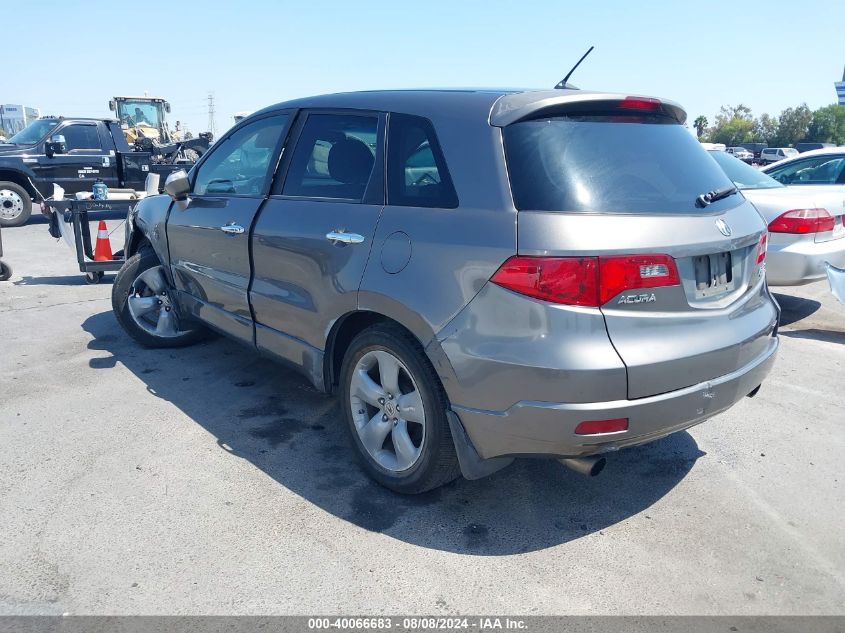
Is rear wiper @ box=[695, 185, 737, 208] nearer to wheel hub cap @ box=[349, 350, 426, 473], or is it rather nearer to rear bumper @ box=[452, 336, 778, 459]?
rear bumper @ box=[452, 336, 778, 459]

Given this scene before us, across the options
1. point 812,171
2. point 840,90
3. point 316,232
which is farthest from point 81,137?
point 840,90

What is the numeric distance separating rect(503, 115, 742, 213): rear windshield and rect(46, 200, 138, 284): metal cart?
18.9 feet

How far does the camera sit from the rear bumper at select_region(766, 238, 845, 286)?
20.0ft

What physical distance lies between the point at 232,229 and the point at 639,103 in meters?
2.45

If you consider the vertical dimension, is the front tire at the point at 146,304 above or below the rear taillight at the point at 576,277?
below

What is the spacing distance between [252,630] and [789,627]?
A: 1953mm

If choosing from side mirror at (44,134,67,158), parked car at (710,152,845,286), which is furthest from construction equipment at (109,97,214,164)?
parked car at (710,152,845,286)

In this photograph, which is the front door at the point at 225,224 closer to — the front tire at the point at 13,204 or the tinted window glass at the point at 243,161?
the tinted window glass at the point at 243,161

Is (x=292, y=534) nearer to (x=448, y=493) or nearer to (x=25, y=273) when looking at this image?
(x=448, y=493)

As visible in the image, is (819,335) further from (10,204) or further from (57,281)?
(10,204)

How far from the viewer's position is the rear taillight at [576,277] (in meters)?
2.57

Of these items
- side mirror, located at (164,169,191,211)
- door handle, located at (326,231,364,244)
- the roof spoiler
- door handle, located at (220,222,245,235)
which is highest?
the roof spoiler

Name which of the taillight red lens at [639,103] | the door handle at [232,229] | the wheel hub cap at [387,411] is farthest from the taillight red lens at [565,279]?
the door handle at [232,229]

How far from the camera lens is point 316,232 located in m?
3.55
